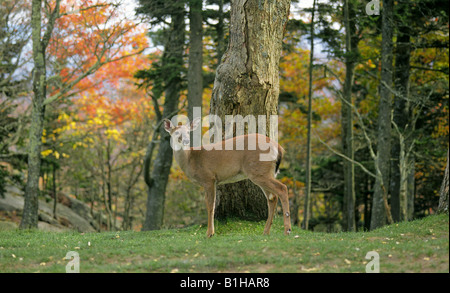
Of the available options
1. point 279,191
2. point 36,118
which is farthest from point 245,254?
point 36,118

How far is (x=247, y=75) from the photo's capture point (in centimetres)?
1050

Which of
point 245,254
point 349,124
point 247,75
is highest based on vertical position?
point 247,75

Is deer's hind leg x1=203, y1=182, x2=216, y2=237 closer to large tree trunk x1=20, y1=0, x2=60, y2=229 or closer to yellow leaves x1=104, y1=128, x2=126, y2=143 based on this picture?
large tree trunk x1=20, y1=0, x2=60, y2=229

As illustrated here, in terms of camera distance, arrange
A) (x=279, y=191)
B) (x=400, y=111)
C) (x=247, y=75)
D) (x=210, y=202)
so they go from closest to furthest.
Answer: (x=279, y=191), (x=210, y=202), (x=247, y=75), (x=400, y=111)

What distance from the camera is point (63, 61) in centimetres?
1867

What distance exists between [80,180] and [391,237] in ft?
60.7

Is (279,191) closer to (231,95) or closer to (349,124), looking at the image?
(231,95)

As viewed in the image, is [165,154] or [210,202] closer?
[210,202]

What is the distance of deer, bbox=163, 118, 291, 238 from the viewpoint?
8.50 metres

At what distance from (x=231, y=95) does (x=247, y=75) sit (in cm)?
52

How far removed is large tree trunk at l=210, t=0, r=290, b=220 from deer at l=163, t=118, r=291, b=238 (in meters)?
1.89

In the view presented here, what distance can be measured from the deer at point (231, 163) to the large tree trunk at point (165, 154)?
10.1 meters
